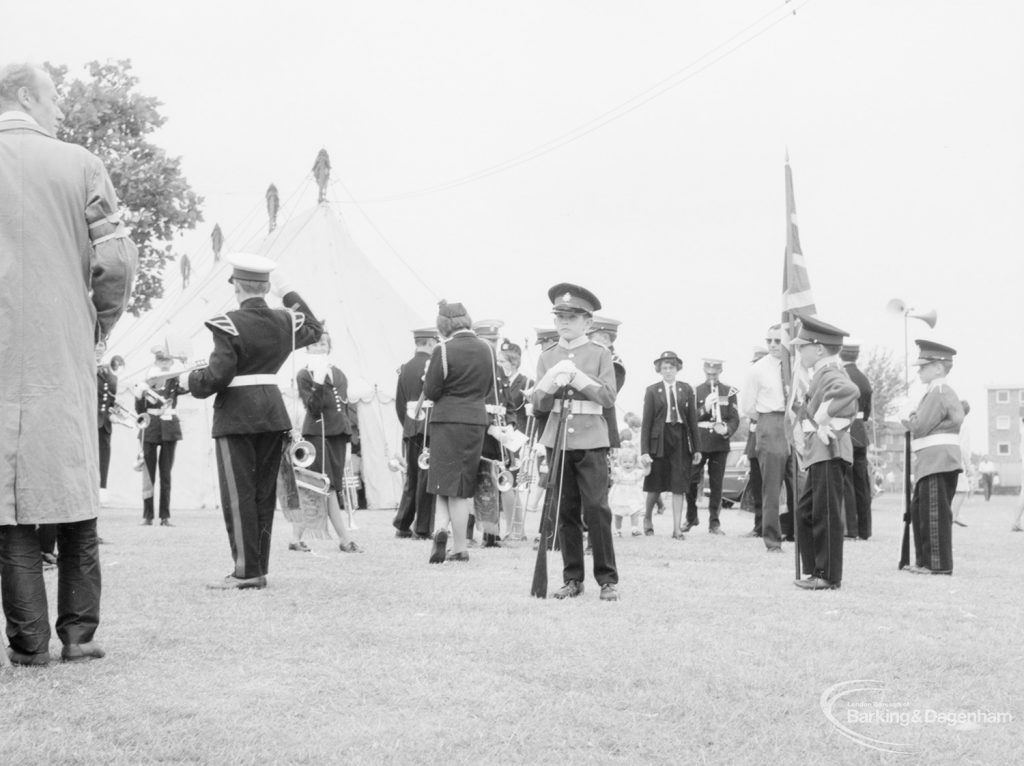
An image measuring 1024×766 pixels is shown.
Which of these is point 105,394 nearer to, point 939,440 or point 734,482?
point 939,440

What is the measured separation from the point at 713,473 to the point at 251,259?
8935mm

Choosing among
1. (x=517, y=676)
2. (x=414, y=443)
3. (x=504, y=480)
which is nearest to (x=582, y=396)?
(x=517, y=676)

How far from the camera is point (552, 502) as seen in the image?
7.77m

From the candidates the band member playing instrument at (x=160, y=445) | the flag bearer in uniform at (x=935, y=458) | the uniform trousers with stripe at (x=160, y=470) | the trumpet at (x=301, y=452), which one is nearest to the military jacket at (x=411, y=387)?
the trumpet at (x=301, y=452)

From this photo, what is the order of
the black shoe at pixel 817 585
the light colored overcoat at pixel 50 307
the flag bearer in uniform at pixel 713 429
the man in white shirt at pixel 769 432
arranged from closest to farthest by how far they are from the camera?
the light colored overcoat at pixel 50 307, the black shoe at pixel 817 585, the man in white shirt at pixel 769 432, the flag bearer in uniform at pixel 713 429

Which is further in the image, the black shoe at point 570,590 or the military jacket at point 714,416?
the military jacket at point 714,416

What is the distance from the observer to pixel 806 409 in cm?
887

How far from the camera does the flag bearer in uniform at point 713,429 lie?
49.4 ft

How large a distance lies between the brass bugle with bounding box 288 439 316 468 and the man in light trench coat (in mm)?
3751

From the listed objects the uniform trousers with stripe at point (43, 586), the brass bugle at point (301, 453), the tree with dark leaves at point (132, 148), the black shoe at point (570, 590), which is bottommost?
the black shoe at point (570, 590)

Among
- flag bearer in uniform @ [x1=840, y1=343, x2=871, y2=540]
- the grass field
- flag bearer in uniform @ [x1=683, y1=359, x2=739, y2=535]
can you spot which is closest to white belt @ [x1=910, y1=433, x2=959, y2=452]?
the grass field

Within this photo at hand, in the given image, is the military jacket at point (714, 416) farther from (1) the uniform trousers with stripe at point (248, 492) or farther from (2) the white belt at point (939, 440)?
(1) the uniform trousers with stripe at point (248, 492)

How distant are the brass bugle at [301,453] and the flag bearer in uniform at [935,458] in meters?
4.93

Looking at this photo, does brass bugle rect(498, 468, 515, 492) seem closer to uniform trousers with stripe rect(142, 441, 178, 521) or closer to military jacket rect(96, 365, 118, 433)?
military jacket rect(96, 365, 118, 433)
